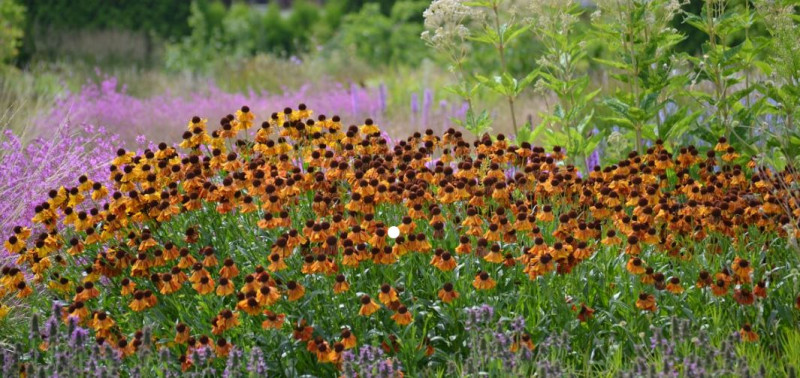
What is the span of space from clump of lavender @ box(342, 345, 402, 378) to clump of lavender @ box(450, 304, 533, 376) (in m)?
0.29

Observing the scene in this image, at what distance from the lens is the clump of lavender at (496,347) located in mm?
3463

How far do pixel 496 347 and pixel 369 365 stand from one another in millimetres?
463

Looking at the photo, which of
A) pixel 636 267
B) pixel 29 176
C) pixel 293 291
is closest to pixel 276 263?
pixel 293 291

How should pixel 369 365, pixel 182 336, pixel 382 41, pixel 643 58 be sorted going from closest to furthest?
pixel 369 365, pixel 182 336, pixel 643 58, pixel 382 41

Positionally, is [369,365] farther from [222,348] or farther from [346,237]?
[346,237]

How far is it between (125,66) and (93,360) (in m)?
12.5

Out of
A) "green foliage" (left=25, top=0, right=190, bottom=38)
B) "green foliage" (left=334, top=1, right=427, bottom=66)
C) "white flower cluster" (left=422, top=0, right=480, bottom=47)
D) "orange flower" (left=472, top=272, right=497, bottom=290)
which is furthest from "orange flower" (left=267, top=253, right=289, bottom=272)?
"green foliage" (left=25, top=0, right=190, bottom=38)

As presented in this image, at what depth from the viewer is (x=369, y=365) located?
349 centimetres

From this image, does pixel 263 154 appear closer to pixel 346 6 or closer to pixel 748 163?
pixel 748 163

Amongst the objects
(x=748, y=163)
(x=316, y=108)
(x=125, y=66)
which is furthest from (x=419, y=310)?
(x=125, y=66)

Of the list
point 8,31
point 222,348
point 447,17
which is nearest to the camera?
point 222,348

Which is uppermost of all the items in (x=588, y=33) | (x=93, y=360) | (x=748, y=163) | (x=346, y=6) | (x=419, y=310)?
(x=346, y=6)

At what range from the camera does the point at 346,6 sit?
2153cm

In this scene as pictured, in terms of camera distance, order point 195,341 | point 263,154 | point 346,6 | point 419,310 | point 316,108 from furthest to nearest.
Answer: point 346,6 < point 316,108 < point 263,154 < point 419,310 < point 195,341
